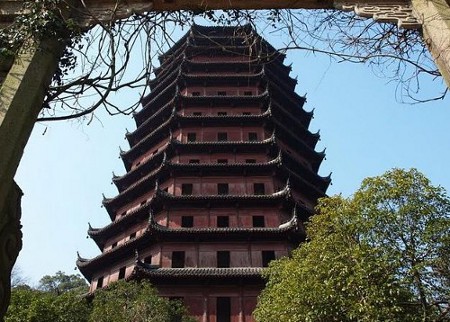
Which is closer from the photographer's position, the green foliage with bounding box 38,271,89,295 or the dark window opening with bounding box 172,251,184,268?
the dark window opening with bounding box 172,251,184,268

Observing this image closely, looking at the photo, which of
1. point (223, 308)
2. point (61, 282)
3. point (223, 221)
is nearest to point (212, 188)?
point (223, 221)

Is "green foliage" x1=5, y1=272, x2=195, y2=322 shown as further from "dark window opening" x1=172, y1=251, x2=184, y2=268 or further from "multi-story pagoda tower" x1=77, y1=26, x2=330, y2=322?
"dark window opening" x1=172, y1=251, x2=184, y2=268

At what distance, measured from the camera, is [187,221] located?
20.1 m

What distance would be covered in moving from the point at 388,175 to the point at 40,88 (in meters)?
10.4

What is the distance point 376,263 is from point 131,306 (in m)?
6.92

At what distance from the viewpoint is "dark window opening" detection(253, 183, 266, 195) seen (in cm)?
2103

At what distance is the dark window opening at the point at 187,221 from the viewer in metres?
19.9

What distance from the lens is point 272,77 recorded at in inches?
1097

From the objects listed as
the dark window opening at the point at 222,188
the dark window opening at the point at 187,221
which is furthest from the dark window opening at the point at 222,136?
the dark window opening at the point at 187,221

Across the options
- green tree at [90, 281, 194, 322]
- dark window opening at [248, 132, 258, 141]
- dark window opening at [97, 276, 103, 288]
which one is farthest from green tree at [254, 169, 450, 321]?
dark window opening at [248, 132, 258, 141]

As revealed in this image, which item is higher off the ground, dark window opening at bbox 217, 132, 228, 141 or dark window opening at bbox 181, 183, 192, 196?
dark window opening at bbox 217, 132, 228, 141

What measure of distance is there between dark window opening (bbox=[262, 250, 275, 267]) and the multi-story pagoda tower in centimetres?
4

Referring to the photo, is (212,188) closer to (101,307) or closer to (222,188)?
(222,188)

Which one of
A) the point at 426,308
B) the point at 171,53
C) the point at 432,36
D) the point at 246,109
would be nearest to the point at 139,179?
the point at 246,109
